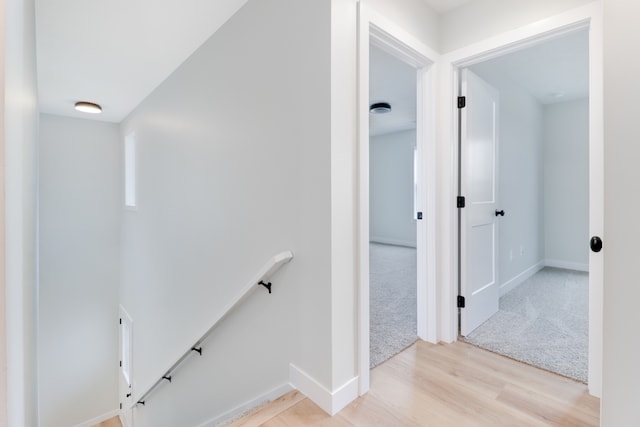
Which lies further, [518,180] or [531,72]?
[518,180]

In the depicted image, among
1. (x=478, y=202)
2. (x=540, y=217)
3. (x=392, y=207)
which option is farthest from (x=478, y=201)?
(x=392, y=207)

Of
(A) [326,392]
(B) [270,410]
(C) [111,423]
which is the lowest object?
(C) [111,423]

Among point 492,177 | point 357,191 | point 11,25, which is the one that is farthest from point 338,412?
point 492,177

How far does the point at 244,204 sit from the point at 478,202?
6.02ft

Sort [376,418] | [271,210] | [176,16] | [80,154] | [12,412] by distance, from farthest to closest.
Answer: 1. [80,154]
2. [176,16]
3. [271,210]
4. [376,418]
5. [12,412]

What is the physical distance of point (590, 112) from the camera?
162cm

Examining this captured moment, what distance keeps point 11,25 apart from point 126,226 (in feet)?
15.0

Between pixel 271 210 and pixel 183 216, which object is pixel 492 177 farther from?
pixel 183 216

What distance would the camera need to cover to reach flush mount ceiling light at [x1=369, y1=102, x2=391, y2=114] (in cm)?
444

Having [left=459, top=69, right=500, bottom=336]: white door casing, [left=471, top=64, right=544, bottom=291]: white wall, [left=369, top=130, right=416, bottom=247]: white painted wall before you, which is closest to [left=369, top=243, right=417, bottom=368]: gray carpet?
[left=459, top=69, right=500, bottom=336]: white door casing

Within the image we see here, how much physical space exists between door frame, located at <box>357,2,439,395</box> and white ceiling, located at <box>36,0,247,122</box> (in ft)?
3.29

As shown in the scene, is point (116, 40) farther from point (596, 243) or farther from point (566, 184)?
point (566, 184)

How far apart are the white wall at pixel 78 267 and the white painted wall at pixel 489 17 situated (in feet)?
16.7

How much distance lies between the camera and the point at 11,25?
0.75m
